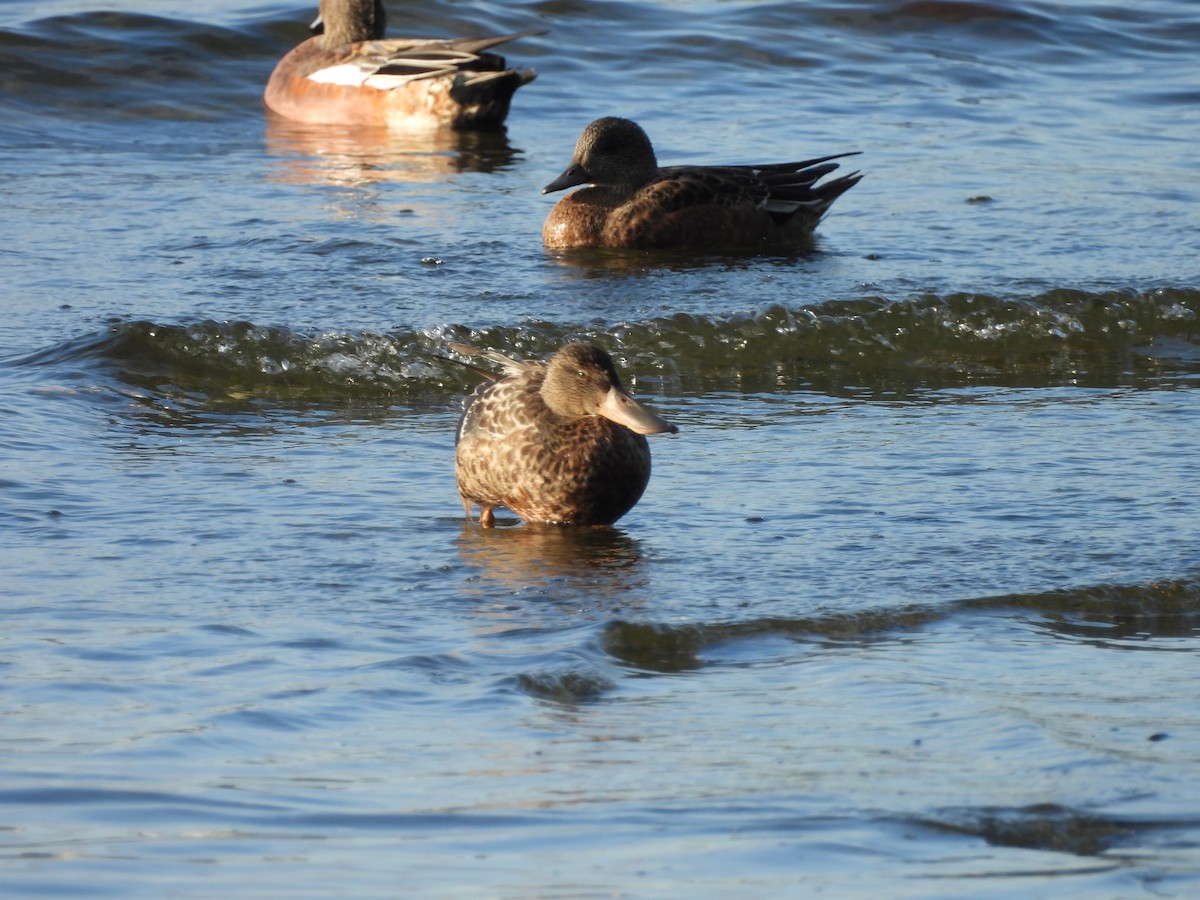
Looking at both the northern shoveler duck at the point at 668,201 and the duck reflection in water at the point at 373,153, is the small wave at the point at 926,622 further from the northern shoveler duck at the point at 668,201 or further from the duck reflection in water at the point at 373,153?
the duck reflection in water at the point at 373,153

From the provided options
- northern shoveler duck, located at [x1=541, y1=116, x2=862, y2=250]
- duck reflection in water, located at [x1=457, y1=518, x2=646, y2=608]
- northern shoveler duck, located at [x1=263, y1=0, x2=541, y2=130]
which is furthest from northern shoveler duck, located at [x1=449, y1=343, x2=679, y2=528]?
northern shoveler duck, located at [x1=263, y1=0, x2=541, y2=130]

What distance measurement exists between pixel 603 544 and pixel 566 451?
0.32m

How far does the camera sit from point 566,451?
6.00 metres

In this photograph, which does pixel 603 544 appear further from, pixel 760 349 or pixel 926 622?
pixel 760 349

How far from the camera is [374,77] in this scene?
1487 centimetres

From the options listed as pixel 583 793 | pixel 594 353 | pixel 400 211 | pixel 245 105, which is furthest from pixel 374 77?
pixel 583 793

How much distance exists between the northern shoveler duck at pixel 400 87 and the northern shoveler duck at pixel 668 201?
3911mm

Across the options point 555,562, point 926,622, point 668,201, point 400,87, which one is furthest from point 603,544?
point 400,87

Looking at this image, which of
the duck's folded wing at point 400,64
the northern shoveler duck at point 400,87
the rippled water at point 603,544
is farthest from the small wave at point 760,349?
the duck's folded wing at point 400,64

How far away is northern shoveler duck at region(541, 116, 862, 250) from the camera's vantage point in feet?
35.2

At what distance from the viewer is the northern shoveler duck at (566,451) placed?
19.6ft

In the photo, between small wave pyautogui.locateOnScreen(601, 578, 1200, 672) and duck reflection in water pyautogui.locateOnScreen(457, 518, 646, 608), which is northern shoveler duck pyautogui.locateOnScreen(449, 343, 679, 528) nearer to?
duck reflection in water pyautogui.locateOnScreen(457, 518, 646, 608)

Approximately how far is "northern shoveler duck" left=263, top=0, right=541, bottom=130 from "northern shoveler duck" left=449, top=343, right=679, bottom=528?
29.6 feet

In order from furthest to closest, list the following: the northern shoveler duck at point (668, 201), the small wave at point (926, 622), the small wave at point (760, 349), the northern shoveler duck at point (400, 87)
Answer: the northern shoveler duck at point (400, 87) < the northern shoveler duck at point (668, 201) < the small wave at point (760, 349) < the small wave at point (926, 622)
